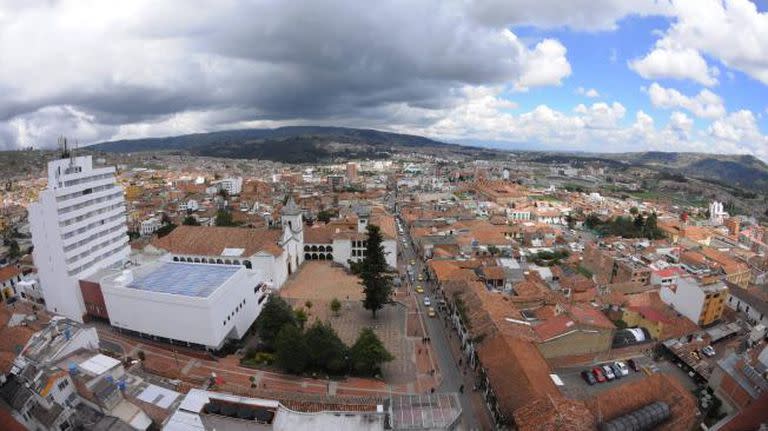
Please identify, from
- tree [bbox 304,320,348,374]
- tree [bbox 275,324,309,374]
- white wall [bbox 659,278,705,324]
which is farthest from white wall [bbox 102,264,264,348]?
white wall [bbox 659,278,705,324]

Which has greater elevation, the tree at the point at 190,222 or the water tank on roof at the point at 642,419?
the water tank on roof at the point at 642,419

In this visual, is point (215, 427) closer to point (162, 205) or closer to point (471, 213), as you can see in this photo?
point (471, 213)

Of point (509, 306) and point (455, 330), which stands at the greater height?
point (509, 306)

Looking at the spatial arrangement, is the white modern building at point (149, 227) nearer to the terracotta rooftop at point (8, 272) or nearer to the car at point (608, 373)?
the terracotta rooftop at point (8, 272)

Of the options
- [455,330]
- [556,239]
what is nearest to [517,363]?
[455,330]

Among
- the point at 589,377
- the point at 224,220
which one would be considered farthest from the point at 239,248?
the point at 589,377

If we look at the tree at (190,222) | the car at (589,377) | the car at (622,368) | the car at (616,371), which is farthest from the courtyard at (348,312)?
the tree at (190,222)

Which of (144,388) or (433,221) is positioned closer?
(144,388)

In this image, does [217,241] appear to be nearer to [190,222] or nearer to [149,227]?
[190,222]
